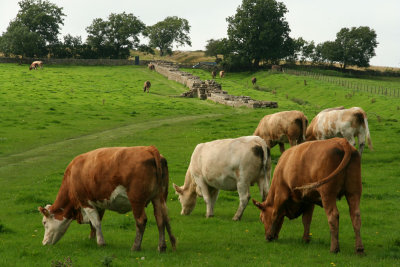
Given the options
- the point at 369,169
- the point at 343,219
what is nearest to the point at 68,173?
the point at 343,219

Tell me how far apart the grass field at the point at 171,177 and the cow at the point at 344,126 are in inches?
61.7

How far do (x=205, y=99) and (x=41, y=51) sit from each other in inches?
1950

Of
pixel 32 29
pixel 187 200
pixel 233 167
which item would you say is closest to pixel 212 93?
pixel 187 200

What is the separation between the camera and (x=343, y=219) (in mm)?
14539

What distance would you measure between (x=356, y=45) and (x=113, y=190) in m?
109

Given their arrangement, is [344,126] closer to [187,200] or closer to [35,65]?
[187,200]

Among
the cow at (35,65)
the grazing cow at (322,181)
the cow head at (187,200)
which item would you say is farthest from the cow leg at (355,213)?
the cow at (35,65)

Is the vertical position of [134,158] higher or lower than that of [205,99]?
higher

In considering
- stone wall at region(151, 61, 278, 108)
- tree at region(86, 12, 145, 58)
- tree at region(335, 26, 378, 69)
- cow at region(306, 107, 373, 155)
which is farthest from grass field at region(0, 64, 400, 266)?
tree at region(335, 26, 378, 69)

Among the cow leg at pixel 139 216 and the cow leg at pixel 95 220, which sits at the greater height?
the cow leg at pixel 139 216

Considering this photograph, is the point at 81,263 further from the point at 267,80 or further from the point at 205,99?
the point at 267,80

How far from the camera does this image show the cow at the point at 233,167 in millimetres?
14070

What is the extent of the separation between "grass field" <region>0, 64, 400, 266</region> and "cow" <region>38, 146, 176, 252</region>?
0.59m

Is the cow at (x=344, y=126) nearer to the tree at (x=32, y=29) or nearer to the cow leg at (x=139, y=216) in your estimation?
the cow leg at (x=139, y=216)
